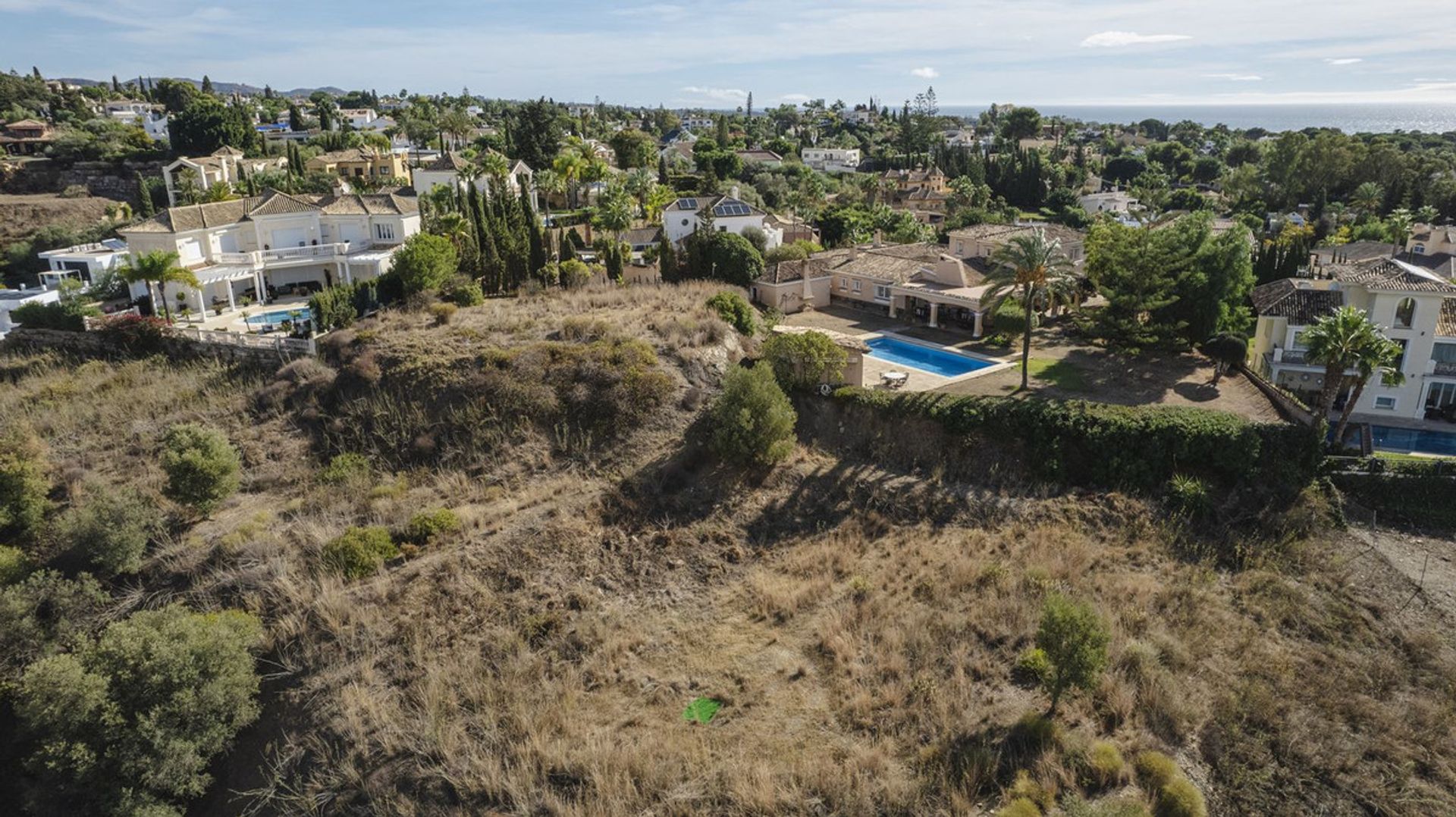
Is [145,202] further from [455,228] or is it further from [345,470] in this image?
[345,470]

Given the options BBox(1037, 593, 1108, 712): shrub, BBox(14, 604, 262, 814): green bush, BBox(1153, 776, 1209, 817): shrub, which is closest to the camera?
BBox(1153, 776, 1209, 817): shrub

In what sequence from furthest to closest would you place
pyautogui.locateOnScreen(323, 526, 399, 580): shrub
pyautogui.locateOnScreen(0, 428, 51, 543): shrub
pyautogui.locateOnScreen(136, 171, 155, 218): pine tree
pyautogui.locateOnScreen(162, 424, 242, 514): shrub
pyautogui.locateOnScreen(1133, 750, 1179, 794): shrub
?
1. pyautogui.locateOnScreen(136, 171, 155, 218): pine tree
2. pyautogui.locateOnScreen(0, 428, 51, 543): shrub
3. pyautogui.locateOnScreen(162, 424, 242, 514): shrub
4. pyautogui.locateOnScreen(323, 526, 399, 580): shrub
5. pyautogui.locateOnScreen(1133, 750, 1179, 794): shrub

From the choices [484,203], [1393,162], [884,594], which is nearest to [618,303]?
[484,203]

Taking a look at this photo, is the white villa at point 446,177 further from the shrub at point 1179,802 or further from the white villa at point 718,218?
the shrub at point 1179,802

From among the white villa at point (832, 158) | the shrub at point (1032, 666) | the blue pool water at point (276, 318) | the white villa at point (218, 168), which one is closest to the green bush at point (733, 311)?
the blue pool water at point (276, 318)

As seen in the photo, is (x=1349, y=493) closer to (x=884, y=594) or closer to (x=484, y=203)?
(x=884, y=594)

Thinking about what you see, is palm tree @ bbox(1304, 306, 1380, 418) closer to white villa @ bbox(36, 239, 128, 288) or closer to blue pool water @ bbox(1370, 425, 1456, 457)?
blue pool water @ bbox(1370, 425, 1456, 457)

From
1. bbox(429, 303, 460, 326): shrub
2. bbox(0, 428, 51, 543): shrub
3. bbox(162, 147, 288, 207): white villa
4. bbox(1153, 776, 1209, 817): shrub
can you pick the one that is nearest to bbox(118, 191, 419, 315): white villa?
bbox(429, 303, 460, 326): shrub
